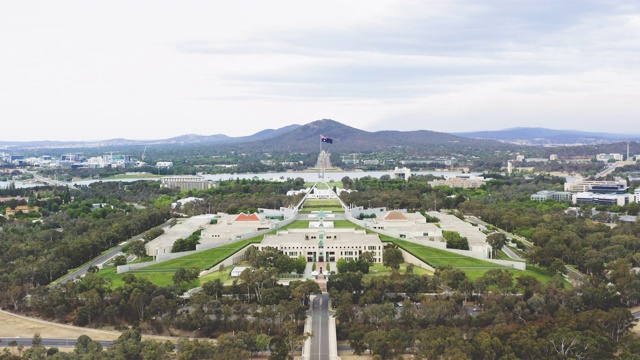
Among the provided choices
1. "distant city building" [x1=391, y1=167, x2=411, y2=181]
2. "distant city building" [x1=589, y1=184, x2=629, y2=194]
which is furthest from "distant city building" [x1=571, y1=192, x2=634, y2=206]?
"distant city building" [x1=391, y1=167, x2=411, y2=181]

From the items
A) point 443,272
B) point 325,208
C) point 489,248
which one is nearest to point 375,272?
point 443,272

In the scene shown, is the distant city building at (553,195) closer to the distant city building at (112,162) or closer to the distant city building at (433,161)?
the distant city building at (433,161)

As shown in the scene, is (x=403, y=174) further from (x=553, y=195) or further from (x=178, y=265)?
(x=178, y=265)

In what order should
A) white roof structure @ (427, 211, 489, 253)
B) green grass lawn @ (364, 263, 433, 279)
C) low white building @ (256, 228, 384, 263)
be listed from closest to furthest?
1. green grass lawn @ (364, 263, 433, 279)
2. low white building @ (256, 228, 384, 263)
3. white roof structure @ (427, 211, 489, 253)

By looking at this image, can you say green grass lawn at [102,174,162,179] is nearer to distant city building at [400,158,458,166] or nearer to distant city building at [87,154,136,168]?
distant city building at [87,154,136,168]

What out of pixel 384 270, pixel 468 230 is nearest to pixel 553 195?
pixel 468 230

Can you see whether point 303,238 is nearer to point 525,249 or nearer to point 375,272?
point 375,272
